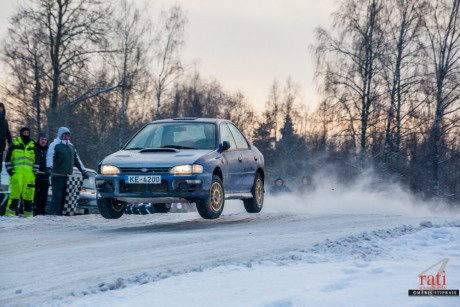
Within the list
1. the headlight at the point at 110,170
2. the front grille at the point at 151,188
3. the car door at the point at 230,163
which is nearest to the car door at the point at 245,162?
the car door at the point at 230,163

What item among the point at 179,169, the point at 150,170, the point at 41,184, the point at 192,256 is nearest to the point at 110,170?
the point at 150,170

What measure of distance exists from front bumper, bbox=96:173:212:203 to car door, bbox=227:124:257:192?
70.4 inches

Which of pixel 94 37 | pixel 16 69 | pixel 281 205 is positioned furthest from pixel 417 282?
pixel 16 69

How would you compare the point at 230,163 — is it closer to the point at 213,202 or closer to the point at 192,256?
the point at 213,202

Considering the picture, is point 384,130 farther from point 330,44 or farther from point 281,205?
point 281,205

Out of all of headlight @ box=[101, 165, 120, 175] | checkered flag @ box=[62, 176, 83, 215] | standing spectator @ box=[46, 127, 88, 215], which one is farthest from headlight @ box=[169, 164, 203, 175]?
checkered flag @ box=[62, 176, 83, 215]

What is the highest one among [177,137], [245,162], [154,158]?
[177,137]

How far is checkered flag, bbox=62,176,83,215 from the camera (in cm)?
1415

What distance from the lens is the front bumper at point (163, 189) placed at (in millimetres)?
10016

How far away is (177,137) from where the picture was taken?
11219mm

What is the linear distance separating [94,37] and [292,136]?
51079 mm

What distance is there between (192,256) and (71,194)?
7621 millimetres

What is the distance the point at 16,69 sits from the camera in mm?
32219

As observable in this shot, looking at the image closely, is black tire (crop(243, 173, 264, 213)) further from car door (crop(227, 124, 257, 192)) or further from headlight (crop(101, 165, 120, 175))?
headlight (crop(101, 165, 120, 175))
